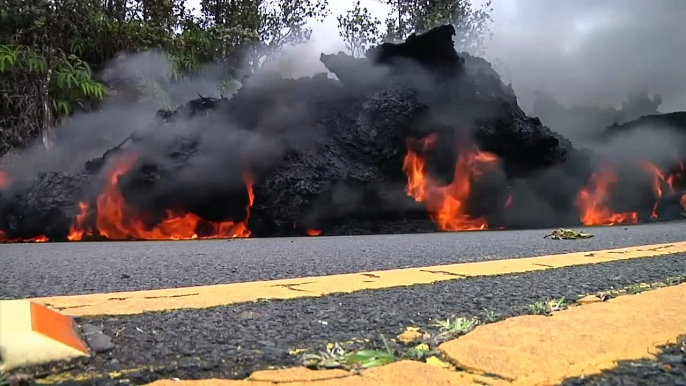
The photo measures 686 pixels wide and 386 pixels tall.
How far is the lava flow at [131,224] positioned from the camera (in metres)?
5.93

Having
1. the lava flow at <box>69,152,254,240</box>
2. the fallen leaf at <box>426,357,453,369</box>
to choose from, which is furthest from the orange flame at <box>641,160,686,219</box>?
the fallen leaf at <box>426,357,453,369</box>

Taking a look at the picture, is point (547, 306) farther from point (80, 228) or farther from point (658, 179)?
point (658, 179)

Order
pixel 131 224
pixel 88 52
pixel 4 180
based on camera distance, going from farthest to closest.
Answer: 1. pixel 88 52
2. pixel 4 180
3. pixel 131 224

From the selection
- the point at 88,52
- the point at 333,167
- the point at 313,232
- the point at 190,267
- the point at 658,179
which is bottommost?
the point at 313,232

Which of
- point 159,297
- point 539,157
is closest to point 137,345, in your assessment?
point 159,297

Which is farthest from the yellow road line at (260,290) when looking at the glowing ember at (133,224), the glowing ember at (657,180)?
the glowing ember at (657,180)

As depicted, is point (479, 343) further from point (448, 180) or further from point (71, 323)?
point (448, 180)

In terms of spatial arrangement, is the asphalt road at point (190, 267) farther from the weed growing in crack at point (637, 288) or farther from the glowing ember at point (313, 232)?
the glowing ember at point (313, 232)

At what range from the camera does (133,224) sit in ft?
19.9

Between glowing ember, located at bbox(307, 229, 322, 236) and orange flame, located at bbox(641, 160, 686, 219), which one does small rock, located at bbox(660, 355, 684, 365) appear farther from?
orange flame, located at bbox(641, 160, 686, 219)

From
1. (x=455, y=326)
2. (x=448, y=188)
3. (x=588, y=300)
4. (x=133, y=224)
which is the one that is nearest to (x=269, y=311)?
(x=455, y=326)

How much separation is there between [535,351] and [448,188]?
6.29 metres

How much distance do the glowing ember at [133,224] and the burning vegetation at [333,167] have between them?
0.01 metres

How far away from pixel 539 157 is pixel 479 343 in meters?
7.23
